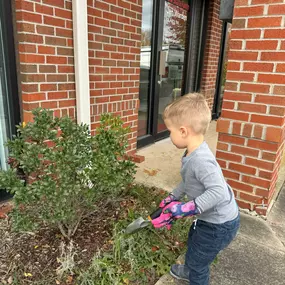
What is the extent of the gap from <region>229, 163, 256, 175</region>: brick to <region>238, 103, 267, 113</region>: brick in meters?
0.54

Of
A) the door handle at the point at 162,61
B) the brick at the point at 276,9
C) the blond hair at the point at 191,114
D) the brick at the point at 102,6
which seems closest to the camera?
the blond hair at the point at 191,114

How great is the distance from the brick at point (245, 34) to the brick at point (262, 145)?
0.92 m

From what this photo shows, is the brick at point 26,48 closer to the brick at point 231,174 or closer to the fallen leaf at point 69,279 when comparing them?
the fallen leaf at point 69,279

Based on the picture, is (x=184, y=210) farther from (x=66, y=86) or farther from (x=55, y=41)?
(x=55, y=41)

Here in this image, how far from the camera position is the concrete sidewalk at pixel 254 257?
1.88 metres

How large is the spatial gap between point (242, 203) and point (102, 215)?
4.51ft

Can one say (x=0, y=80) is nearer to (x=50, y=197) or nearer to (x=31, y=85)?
(x=31, y=85)

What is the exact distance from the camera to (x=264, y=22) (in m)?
2.29

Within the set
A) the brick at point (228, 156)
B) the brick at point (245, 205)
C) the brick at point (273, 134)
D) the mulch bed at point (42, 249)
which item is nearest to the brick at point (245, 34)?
the brick at point (273, 134)

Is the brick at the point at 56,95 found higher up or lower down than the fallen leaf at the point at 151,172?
higher up

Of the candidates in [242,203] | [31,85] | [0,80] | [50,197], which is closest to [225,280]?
[242,203]

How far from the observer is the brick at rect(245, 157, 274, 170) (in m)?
2.50

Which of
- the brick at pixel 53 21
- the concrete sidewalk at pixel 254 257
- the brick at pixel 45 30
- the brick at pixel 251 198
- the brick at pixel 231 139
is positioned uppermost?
the brick at pixel 53 21

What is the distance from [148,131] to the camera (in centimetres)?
480
